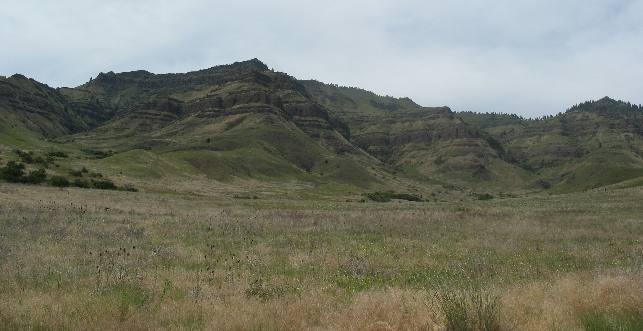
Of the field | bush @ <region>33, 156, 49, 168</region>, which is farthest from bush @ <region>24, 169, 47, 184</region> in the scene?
the field

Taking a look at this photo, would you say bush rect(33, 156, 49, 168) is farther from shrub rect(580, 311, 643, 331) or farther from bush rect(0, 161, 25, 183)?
shrub rect(580, 311, 643, 331)

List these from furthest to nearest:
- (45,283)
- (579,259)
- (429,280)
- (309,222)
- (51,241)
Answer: (309,222), (51,241), (579,259), (429,280), (45,283)

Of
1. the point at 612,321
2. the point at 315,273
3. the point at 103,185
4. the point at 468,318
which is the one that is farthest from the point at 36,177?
the point at 612,321

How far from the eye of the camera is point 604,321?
808 centimetres

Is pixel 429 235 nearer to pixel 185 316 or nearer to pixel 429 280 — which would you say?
→ pixel 429 280

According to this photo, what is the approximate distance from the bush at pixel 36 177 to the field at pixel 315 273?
2795 centimetres

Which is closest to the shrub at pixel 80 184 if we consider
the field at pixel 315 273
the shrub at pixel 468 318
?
the field at pixel 315 273

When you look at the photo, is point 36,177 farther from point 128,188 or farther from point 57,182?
point 128,188

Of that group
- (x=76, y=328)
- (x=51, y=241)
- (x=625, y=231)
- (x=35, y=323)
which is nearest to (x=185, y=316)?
(x=76, y=328)

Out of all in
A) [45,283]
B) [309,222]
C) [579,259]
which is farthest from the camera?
[309,222]

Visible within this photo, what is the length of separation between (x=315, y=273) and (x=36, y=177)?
2078 inches

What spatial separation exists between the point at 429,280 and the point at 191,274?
249 inches

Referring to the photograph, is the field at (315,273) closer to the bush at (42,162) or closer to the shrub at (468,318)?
the shrub at (468,318)

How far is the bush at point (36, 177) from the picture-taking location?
2141 inches
